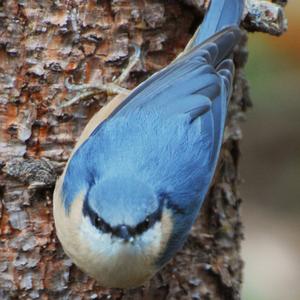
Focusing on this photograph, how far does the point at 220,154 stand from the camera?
13.4 feet

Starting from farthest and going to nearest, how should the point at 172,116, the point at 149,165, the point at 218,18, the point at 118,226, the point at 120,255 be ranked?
the point at 218,18
the point at 172,116
the point at 149,165
the point at 120,255
the point at 118,226

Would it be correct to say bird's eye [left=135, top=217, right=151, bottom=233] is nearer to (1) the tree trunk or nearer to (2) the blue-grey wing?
(2) the blue-grey wing

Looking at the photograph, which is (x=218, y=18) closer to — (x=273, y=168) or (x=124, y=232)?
(x=124, y=232)

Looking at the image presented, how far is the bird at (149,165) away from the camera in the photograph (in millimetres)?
3289

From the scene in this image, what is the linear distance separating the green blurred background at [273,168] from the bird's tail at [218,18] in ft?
5.95

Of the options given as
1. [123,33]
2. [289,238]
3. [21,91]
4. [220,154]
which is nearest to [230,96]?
[220,154]

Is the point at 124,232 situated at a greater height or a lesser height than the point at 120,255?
greater

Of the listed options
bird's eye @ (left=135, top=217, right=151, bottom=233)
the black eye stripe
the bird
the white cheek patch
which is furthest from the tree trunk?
bird's eye @ (left=135, top=217, right=151, bottom=233)

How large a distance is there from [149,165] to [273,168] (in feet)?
9.95

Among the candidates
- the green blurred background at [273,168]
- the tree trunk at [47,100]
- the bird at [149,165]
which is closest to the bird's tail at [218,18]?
the bird at [149,165]

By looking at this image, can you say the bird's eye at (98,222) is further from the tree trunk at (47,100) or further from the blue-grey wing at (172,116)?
the tree trunk at (47,100)

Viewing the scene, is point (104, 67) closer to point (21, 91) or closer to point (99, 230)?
point (21, 91)

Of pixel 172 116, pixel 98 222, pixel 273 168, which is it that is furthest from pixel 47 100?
pixel 273 168

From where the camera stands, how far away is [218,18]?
3893mm
